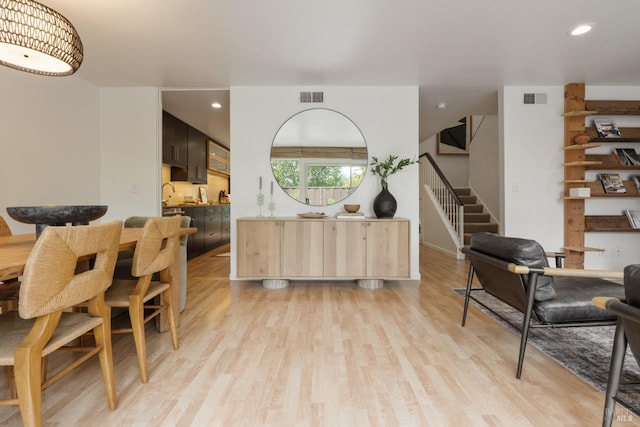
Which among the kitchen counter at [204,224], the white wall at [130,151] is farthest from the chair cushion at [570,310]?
the kitchen counter at [204,224]

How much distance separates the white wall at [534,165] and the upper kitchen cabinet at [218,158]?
533 cm

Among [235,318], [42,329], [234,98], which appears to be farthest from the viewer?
[234,98]

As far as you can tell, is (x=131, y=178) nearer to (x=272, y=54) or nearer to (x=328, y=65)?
(x=272, y=54)

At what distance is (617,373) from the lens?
114cm

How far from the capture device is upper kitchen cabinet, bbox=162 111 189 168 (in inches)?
187

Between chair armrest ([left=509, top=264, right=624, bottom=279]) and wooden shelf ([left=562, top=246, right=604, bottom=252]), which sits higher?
chair armrest ([left=509, top=264, right=624, bottom=279])

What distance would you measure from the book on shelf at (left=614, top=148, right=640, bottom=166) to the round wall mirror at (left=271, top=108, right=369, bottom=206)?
10.2 ft

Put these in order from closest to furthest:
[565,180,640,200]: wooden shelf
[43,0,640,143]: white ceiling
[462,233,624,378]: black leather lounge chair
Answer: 1. [462,233,624,378]: black leather lounge chair
2. [43,0,640,143]: white ceiling
3. [565,180,640,200]: wooden shelf

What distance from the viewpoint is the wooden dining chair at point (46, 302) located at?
99 cm

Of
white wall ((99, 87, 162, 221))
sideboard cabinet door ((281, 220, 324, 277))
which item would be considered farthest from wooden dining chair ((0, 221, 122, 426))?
white wall ((99, 87, 162, 221))

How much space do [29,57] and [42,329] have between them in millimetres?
1480

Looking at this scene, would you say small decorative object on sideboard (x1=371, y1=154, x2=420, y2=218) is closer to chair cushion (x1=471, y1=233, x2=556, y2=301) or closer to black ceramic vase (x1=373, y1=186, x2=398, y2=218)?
black ceramic vase (x1=373, y1=186, x2=398, y2=218)

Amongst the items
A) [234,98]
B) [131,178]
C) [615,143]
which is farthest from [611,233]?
[131,178]

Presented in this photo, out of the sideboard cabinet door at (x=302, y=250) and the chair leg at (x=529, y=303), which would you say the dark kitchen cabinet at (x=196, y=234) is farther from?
the chair leg at (x=529, y=303)
